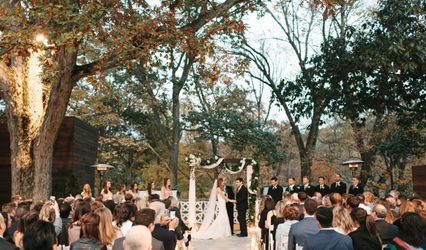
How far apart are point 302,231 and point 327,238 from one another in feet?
3.55

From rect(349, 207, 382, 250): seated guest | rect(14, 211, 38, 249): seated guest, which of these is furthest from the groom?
rect(14, 211, 38, 249): seated guest

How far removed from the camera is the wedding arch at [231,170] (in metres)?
15.5

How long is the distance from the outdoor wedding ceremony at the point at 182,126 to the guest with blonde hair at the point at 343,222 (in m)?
0.01

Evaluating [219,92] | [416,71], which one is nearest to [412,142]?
[416,71]

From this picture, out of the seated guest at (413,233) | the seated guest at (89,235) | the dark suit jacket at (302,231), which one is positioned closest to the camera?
the seated guest at (89,235)

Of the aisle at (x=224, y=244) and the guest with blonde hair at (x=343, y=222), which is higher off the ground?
the guest with blonde hair at (x=343, y=222)

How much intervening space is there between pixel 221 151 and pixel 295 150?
6624 millimetres

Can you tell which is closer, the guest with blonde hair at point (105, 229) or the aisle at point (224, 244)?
the guest with blonde hair at point (105, 229)

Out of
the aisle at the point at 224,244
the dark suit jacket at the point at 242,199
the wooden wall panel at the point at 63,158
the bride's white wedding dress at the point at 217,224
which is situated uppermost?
the wooden wall panel at the point at 63,158

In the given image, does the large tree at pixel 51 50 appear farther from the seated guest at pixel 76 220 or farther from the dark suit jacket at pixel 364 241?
the dark suit jacket at pixel 364 241

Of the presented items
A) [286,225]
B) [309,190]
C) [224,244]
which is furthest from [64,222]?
[309,190]

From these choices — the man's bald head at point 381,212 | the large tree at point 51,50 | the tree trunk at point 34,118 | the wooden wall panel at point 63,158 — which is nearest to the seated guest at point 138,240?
the man's bald head at point 381,212

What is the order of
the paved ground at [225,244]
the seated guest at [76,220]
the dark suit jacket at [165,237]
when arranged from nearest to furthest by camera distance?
the dark suit jacket at [165,237], the seated guest at [76,220], the paved ground at [225,244]

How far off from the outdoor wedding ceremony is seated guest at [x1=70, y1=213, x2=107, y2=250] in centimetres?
1
